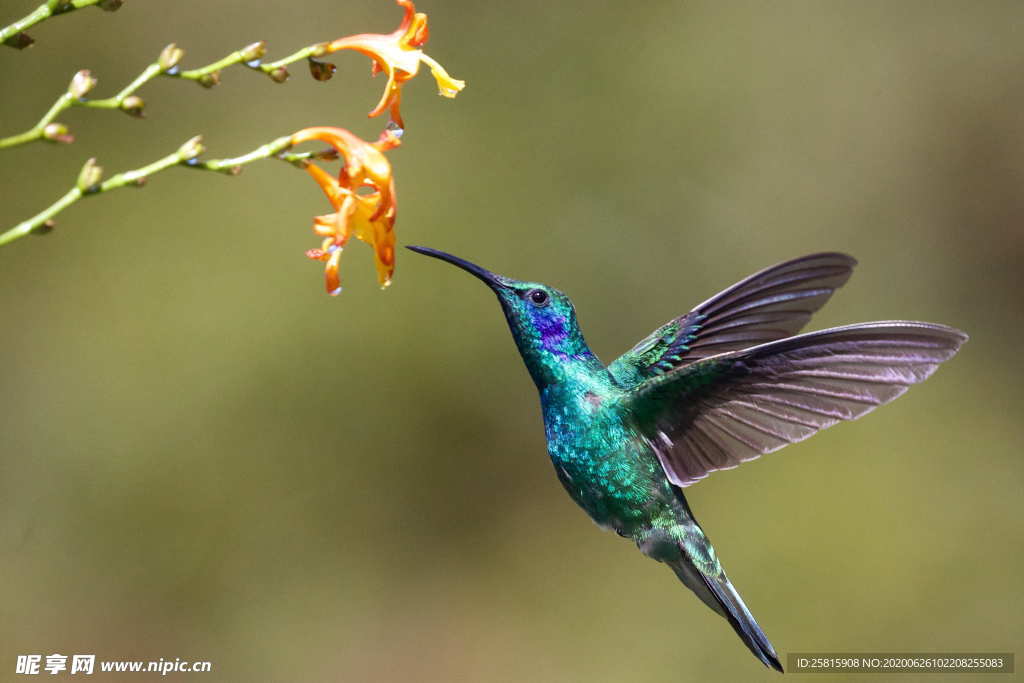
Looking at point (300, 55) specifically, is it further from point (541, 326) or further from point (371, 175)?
point (541, 326)

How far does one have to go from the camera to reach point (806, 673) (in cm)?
512

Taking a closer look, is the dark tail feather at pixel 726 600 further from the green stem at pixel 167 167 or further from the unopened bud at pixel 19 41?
the unopened bud at pixel 19 41

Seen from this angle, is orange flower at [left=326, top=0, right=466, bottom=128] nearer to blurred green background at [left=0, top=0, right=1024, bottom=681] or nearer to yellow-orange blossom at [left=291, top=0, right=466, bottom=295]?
yellow-orange blossom at [left=291, top=0, right=466, bottom=295]

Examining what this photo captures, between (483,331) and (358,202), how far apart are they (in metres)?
3.87

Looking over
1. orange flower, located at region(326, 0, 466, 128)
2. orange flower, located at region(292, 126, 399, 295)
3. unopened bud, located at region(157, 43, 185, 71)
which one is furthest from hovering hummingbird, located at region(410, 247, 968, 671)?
unopened bud, located at region(157, 43, 185, 71)

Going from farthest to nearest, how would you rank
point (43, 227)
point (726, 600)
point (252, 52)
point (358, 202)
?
point (726, 600)
point (358, 202)
point (252, 52)
point (43, 227)

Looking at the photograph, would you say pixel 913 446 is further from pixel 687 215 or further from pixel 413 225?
pixel 413 225

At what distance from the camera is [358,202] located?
1939mm

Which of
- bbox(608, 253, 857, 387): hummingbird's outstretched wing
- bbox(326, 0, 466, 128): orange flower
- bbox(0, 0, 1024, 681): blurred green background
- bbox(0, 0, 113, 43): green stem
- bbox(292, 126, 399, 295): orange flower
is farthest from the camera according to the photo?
bbox(0, 0, 1024, 681): blurred green background

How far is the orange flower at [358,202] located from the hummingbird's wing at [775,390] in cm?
85

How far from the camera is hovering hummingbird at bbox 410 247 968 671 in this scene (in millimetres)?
2191

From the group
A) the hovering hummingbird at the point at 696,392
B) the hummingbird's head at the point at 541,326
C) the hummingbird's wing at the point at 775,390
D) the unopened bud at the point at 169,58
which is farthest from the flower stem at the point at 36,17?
the hummingbird's wing at the point at 775,390

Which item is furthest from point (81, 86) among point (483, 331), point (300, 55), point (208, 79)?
point (483, 331)

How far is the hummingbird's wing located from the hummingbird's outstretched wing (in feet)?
0.90
